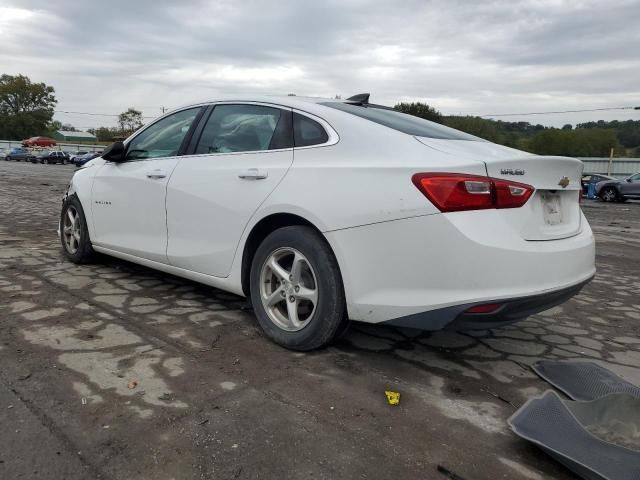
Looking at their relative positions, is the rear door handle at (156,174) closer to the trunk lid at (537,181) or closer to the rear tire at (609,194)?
the trunk lid at (537,181)

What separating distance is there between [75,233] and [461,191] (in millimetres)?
4048

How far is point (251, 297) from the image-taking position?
11.7ft

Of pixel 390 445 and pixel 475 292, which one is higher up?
pixel 475 292

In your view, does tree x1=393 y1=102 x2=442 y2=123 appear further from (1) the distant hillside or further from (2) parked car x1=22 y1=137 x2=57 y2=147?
(2) parked car x1=22 y1=137 x2=57 y2=147

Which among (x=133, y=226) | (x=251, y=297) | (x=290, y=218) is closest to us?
(x=290, y=218)

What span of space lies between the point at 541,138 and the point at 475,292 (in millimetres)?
72470

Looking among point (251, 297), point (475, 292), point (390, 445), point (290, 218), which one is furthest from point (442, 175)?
point (251, 297)

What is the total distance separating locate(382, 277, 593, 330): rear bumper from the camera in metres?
2.72

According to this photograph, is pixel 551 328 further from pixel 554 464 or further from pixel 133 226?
pixel 133 226

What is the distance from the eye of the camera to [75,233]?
5.35 meters

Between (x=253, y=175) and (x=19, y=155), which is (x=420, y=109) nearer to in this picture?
(x=19, y=155)

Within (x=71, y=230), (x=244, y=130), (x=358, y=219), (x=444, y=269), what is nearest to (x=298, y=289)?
(x=358, y=219)

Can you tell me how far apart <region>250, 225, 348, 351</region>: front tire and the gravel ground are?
0.46 ft

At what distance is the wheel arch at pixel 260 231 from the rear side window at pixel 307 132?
0.46m
